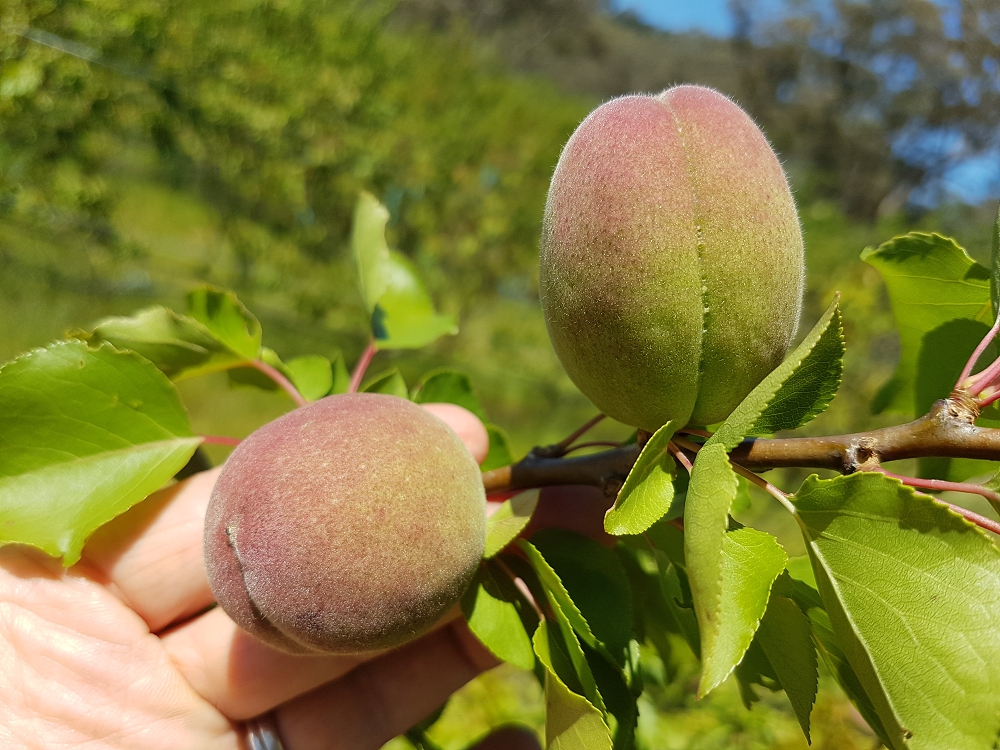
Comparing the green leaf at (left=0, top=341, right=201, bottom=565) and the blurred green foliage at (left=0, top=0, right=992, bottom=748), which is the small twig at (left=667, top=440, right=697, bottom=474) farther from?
the blurred green foliage at (left=0, top=0, right=992, bottom=748)

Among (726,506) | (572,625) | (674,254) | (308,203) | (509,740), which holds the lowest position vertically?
(509,740)

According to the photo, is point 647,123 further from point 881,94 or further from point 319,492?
point 881,94

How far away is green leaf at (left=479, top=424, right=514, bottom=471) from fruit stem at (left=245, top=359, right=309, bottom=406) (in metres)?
0.30

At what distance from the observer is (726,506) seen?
1.68ft

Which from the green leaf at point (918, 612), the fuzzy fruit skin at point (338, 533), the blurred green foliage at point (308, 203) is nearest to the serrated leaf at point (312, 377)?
the fuzzy fruit skin at point (338, 533)

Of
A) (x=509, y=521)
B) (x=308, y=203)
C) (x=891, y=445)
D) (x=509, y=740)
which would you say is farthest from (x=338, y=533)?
(x=308, y=203)

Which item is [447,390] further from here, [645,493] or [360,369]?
[645,493]

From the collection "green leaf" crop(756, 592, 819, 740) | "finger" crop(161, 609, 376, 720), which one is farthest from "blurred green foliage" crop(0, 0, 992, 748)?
"green leaf" crop(756, 592, 819, 740)

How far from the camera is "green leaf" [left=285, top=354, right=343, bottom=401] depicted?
3.66 ft

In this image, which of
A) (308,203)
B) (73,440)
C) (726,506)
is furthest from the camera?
(308,203)

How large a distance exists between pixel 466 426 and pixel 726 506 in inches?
22.7

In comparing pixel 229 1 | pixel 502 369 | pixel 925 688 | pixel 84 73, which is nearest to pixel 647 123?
pixel 925 688

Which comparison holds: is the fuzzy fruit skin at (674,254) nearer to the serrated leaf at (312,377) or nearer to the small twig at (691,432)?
the small twig at (691,432)

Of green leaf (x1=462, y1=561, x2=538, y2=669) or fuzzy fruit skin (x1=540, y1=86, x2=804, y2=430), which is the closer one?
fuzzy fruit skin (x1=540, y1=86, x2=804, y2=430)
